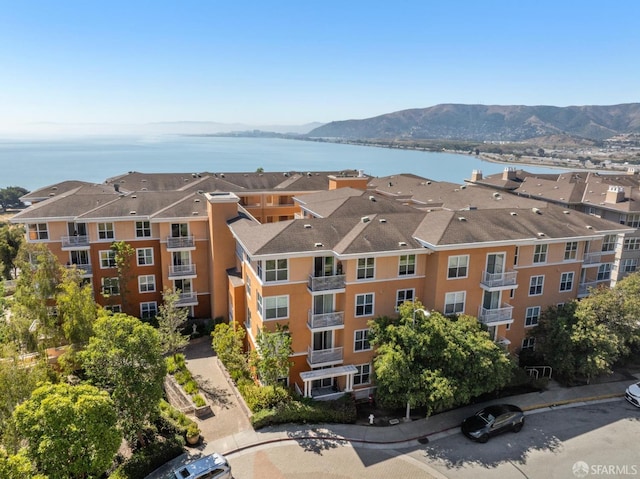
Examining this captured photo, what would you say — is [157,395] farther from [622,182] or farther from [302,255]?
[622,182]

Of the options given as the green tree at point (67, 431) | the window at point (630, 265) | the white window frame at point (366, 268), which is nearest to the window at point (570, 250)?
the white window frame at point (366, 268)

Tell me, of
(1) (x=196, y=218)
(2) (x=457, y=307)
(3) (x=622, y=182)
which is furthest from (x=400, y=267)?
(3) (x=622, y=182)

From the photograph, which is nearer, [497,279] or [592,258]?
[497,279]

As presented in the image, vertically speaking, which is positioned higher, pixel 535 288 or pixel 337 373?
pixel 535 288

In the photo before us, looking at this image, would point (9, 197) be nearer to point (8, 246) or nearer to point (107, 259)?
point (8, 246)

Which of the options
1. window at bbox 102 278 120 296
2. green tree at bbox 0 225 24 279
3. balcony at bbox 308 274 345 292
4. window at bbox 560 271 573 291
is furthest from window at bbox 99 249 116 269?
window at bbox 560 271 573 291

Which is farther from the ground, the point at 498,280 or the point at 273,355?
the point at 498,280

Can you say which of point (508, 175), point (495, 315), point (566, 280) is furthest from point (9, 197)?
point (566, 280)

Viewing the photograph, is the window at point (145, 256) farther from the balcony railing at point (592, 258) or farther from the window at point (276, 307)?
the balcony railing at point (592, 258)
